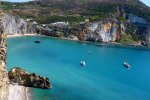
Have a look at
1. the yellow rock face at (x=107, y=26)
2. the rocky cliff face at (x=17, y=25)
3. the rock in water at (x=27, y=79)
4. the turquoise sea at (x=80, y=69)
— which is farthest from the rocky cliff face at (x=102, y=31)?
the rock in water at (x=27, y=79)

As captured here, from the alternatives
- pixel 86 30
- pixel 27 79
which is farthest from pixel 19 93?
pixel 86 30

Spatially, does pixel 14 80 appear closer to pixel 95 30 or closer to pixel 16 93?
pixel 16 93

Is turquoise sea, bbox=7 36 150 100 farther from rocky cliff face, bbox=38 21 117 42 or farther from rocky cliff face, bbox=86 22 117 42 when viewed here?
rocky cliff face, bbox=86 22 117 42

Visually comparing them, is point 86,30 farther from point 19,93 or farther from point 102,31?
point 19,93

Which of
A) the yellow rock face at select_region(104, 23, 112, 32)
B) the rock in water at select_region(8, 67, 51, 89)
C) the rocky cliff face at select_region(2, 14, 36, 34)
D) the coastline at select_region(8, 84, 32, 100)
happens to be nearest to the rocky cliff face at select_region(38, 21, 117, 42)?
the yellow rock face at select_region(104, 23, 112, 32)

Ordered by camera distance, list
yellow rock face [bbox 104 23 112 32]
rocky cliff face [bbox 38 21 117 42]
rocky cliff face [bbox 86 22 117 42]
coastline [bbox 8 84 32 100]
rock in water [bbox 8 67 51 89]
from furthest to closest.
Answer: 1. yellow rock face [bbox 104 23 112 32]
2. rocky cliff face [bbox 86 22 117 42]
3. rocky cliff face [bbox 38 21 117 42]
4. rock in water [bbox 8 67 51 89]
5. coastline [bbox 8 84 32 100]

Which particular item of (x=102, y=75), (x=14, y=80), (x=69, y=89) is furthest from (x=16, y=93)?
(x=102, y=75)
